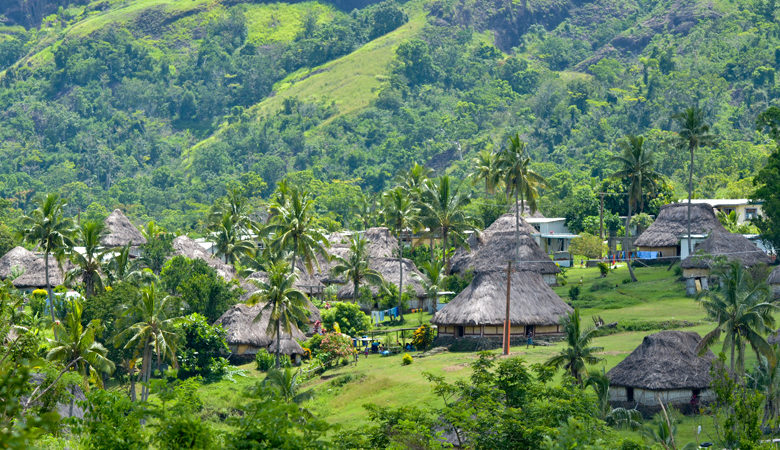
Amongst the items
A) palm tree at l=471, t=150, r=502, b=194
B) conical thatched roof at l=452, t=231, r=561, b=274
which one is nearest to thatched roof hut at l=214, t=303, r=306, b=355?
conical thatched roof at l=452, t=231, r=561, b=274

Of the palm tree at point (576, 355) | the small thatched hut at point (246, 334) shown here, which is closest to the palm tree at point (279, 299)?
the small thatched hut at point (246, 334)

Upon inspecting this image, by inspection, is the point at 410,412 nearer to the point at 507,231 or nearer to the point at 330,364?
the point at 330,364

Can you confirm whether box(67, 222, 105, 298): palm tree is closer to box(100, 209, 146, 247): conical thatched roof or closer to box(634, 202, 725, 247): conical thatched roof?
box(100, 209, 146, 247): conical thatched roof

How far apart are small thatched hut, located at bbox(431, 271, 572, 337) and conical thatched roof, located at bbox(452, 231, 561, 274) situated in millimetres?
12016

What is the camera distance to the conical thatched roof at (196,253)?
294 ft

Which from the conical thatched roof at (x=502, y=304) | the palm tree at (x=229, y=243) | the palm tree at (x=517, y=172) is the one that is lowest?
the conical thatched roof at (x=502, y=304)

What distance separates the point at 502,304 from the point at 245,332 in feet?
53.8

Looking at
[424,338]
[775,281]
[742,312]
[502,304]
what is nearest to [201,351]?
[424,338]

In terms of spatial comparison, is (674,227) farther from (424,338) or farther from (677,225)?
(424,338)

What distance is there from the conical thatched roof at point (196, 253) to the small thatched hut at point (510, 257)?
18.0 metres

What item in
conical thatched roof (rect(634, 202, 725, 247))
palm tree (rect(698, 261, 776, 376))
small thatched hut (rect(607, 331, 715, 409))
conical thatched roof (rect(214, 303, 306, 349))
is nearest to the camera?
palm tree (rect(698, 261, 776, 376))

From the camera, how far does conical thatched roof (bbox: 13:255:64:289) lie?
87.8 m

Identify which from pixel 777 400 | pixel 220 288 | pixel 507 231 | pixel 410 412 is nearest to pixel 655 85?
pixel 507 231

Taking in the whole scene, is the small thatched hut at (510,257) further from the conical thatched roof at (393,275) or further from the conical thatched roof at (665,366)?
the conical thatched roof at (665,366)
